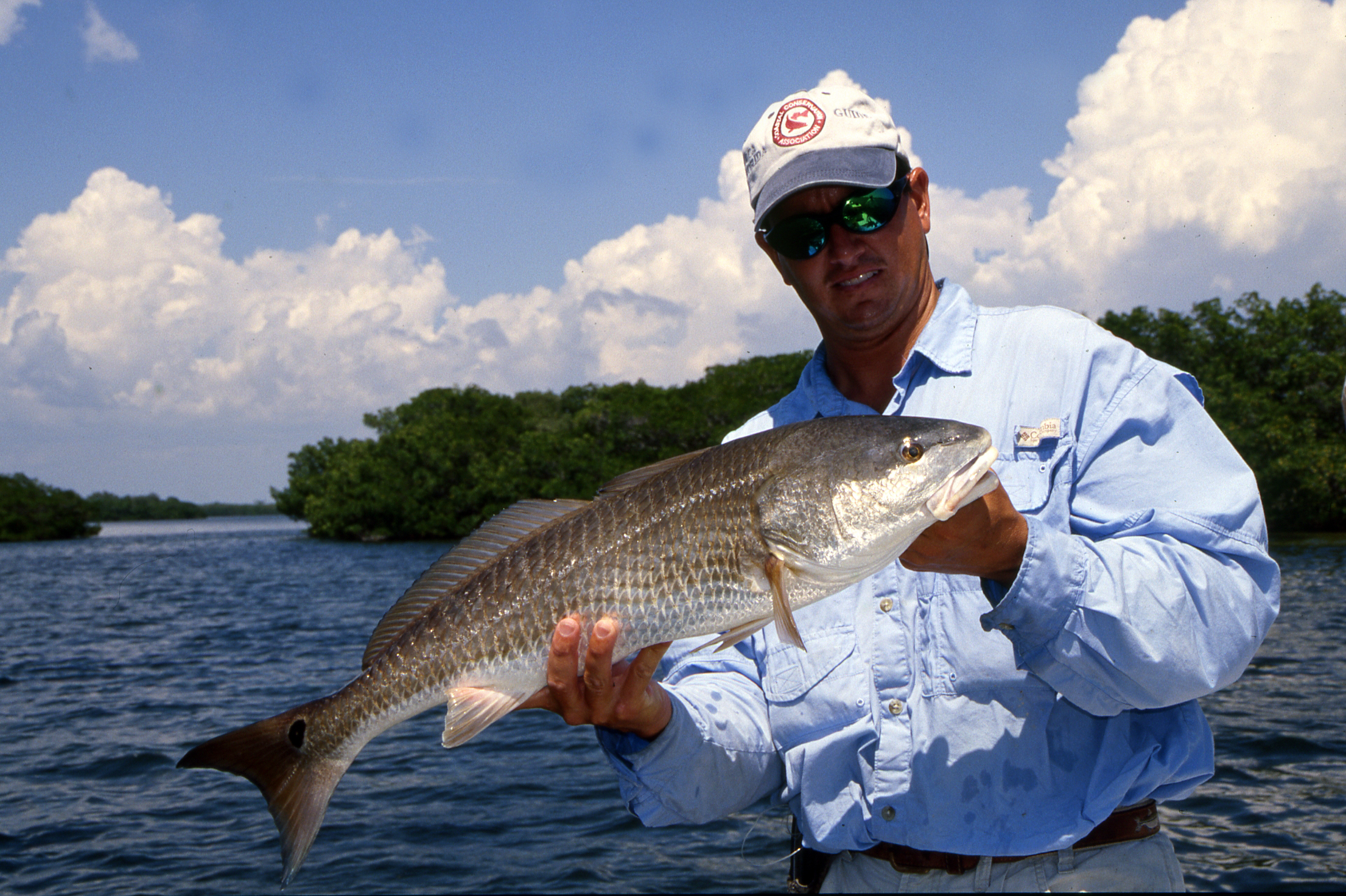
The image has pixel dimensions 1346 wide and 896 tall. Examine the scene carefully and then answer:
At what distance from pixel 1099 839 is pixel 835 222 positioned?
6.62ft

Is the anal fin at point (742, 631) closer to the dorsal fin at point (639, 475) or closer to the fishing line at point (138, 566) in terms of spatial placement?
the dorsal fin at point (639, 475)

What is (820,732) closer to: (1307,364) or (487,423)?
(1307,364)

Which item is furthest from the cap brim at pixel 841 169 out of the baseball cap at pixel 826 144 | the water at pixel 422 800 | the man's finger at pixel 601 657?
the water at pixel 422 800

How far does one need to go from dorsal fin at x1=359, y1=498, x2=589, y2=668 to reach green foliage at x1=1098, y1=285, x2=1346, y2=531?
42034mm

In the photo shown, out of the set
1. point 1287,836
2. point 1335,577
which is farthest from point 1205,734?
point 1335,577

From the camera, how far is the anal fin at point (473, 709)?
2.81m

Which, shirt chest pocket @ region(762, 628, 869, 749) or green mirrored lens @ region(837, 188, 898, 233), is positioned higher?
green mirrored lens @ region(837, 188, 898, 233)

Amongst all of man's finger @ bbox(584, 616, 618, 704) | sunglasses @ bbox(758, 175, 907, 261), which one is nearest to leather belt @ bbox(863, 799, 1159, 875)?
man's finger @ bbox(584, 616, 618, 704)

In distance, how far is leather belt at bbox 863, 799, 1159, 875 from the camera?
8.56 ft

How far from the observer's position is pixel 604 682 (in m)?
2.71

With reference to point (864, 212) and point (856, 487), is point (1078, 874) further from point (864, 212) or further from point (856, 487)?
point (864, 212)

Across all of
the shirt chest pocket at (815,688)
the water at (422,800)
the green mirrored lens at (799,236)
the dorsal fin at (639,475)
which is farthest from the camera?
the water at (422,800)

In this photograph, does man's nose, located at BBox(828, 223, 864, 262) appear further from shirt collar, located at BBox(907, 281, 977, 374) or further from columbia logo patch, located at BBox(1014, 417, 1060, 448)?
columbia logo patch, located at BBox(1014, 417, 1060, 448)

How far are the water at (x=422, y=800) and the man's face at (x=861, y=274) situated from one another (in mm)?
2143
